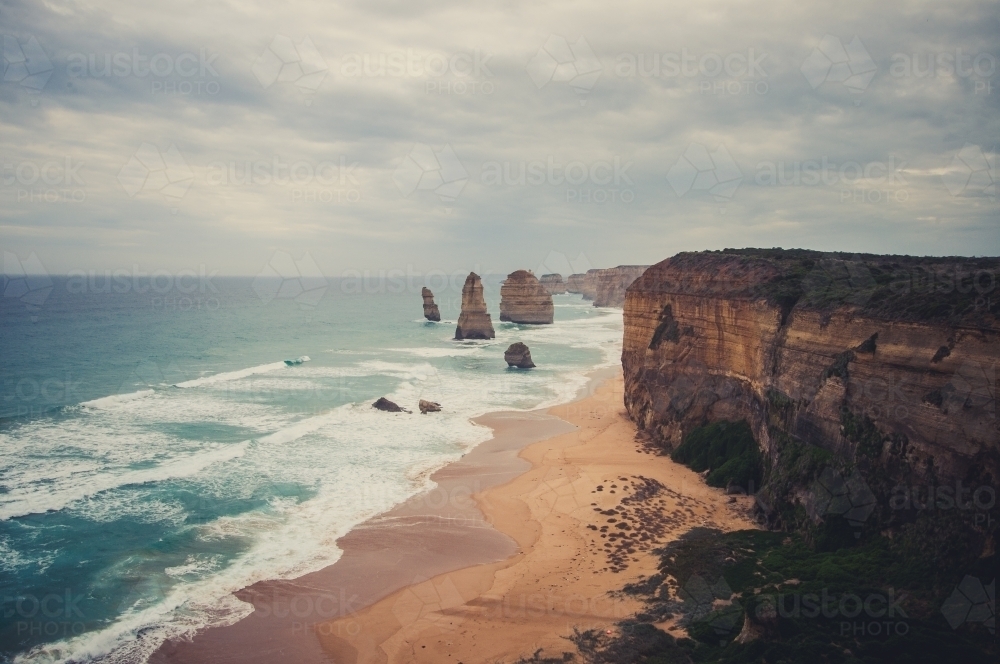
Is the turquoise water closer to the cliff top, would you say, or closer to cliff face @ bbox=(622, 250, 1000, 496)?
cliff face @ bbox=(622, 250, 1000, 496)

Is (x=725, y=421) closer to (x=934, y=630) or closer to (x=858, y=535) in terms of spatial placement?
(x=858, y=535)

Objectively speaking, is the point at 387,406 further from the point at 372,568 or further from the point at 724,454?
the point at 724,454

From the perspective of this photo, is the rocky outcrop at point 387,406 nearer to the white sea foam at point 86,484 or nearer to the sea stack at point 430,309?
the white sea foam at point 86,484

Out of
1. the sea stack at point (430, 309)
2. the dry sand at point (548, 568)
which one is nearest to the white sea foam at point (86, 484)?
the dry sand at point (548, 568)

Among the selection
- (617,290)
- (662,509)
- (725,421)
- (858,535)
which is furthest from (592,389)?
(617,290)
